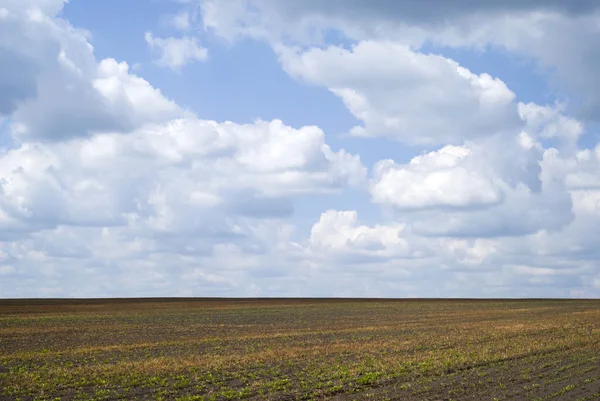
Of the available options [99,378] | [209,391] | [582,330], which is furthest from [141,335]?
[582,330]

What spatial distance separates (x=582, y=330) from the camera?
54.4 m

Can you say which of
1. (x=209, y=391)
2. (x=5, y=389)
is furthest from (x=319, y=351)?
(x=5, y=389)

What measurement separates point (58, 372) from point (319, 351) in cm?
1484

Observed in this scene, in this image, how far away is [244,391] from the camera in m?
26.3

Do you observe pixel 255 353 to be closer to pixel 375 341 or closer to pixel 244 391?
pixel 375 341

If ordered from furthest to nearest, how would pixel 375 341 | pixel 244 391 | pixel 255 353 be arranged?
pixel 375 341 < pixel 255 353 < pixel 244 391

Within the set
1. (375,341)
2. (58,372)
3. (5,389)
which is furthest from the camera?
(375,341)

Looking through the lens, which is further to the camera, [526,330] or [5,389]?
[526,330]

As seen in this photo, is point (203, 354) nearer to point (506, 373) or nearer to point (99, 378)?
point (99, 378)

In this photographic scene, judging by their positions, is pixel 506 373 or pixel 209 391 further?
pixel 506 373

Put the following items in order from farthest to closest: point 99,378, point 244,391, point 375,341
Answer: point 375,341
point 99,378
point 244,391

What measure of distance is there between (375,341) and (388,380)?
1855cm

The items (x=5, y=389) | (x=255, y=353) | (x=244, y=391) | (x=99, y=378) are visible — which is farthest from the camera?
(x=255, y=353)

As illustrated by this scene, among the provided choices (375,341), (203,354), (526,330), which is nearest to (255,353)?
(203,354)
